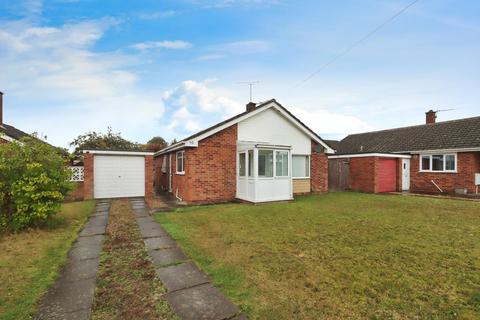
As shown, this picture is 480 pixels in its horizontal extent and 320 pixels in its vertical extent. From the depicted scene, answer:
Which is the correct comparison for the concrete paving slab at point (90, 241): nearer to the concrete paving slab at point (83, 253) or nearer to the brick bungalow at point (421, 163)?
the concrete paving slab at point (83, 253)

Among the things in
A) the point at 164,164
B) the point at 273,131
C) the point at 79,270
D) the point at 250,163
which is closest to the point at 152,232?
the point at 79,270

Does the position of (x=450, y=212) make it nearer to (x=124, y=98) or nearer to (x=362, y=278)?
(x=362, y=278)

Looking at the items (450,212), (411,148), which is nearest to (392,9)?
(450,212)

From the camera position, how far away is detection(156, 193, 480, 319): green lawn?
3.03 metres

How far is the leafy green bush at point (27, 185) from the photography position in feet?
20.8

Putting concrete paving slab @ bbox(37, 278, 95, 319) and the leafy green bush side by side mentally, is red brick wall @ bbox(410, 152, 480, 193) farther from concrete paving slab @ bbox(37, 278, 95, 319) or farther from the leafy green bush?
the leafy green bush

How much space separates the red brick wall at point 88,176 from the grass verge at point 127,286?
8.44 m

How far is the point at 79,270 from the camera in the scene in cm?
413

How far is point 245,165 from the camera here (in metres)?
11.6

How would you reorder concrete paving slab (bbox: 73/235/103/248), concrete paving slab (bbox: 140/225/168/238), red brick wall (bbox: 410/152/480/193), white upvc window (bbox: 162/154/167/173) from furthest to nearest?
white upvc window (bbox: 162/154/167/173) < red brick wall (bbox: 410/152/480/193) < concrete paving slab (bbox: 140/225/168/238) < concrete paving slab (bbox: 73/235/103/248)

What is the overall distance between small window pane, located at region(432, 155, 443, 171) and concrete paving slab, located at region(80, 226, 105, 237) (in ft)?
64.2

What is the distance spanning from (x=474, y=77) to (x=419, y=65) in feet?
9.55

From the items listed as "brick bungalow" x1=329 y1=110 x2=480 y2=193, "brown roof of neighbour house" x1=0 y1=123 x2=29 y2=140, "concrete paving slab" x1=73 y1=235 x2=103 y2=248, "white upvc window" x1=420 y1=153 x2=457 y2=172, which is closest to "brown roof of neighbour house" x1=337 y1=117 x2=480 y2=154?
"brick bungalow" x1=329 y1=110 x2=480 y2=193

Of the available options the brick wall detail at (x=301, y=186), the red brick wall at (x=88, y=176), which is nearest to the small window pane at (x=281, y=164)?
the brick wall detail at (x=301, y=186)
